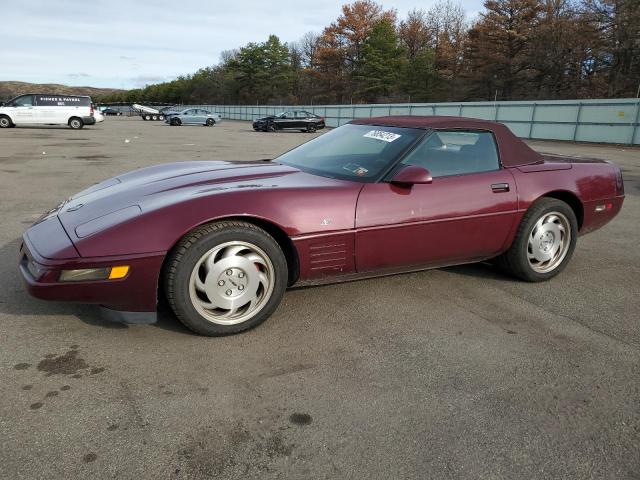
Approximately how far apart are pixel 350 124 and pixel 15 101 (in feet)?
84.5

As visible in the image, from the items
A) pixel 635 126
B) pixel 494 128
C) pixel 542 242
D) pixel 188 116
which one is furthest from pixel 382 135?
pixel 188 116

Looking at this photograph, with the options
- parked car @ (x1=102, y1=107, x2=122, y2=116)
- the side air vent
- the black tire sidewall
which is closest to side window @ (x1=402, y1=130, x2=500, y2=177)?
the black tire sidewall

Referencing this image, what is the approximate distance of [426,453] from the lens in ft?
6.34

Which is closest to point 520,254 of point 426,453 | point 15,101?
point 426,453

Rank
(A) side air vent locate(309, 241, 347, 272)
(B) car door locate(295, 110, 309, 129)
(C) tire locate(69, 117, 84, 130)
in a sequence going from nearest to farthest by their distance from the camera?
1. (A) side air vent locate(309, 241, 347, 272)
2. (C) tire locate(69, 117, 84, 130)
3. (B) car door locate(295, 110, 309, 129)

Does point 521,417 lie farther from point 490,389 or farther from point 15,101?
point 15,101

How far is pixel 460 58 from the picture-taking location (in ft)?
167

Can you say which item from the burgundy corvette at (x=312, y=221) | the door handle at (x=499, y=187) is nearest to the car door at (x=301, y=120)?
the burgundy corvette at (x=312, y=221)

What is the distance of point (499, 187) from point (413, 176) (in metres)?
0.89

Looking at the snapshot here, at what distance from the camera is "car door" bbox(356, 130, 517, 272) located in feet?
10.3

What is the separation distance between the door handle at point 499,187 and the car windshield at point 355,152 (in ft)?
2.16

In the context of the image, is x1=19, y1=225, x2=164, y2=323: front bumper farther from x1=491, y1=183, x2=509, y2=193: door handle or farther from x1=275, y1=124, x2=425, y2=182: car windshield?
x1=491, y1=183, x2=509, y2=193: door handle

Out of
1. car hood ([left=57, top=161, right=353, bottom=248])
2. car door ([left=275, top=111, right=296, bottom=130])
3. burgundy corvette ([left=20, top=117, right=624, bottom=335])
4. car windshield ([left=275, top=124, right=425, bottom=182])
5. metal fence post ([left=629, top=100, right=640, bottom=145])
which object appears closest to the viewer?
burgundy corvette ([left=20, top=117, right=624, bottom=335])

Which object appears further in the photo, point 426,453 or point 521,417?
point 521,417
